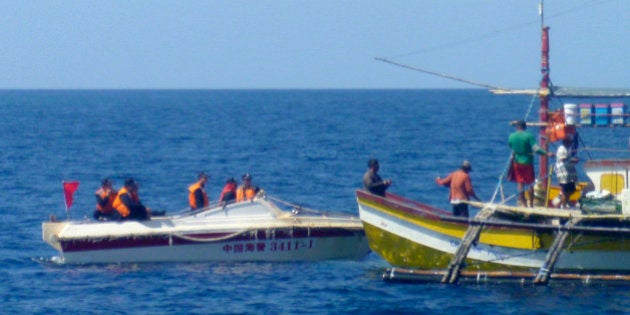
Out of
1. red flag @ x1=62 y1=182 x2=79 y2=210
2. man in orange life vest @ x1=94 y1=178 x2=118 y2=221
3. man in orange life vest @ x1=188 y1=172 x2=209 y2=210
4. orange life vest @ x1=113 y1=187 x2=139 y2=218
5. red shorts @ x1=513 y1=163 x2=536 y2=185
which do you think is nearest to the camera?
red shorts @ x1=513 y1=163 x2=536 y2=185

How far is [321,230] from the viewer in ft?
81.4

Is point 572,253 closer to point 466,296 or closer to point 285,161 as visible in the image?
point 466,296

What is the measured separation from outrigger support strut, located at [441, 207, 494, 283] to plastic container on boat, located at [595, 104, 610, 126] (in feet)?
7.91

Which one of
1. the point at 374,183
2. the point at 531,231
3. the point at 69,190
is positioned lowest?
the point at 531,231

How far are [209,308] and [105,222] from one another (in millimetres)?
4910

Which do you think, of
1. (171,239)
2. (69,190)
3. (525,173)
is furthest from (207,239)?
(525,173)

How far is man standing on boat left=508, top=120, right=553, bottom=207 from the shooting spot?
22.2m

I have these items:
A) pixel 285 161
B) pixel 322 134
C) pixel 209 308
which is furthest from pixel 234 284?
pixel 322 134

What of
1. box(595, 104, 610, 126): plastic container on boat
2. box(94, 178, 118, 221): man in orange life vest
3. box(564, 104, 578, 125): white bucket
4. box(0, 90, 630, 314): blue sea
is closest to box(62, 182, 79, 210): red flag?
box(94, 178, 118, 221): man in orange life vest

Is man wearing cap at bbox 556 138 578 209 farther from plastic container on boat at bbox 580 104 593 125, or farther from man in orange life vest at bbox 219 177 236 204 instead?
man in orange life vest at bbox 219 177 236 204

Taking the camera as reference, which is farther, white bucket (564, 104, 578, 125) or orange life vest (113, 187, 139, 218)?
orange life vest (113, 187, 139, 218)

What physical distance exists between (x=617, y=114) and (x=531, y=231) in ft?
8.28

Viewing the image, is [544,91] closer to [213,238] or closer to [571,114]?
[571,114]

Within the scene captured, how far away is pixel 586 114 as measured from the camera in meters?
22.0
